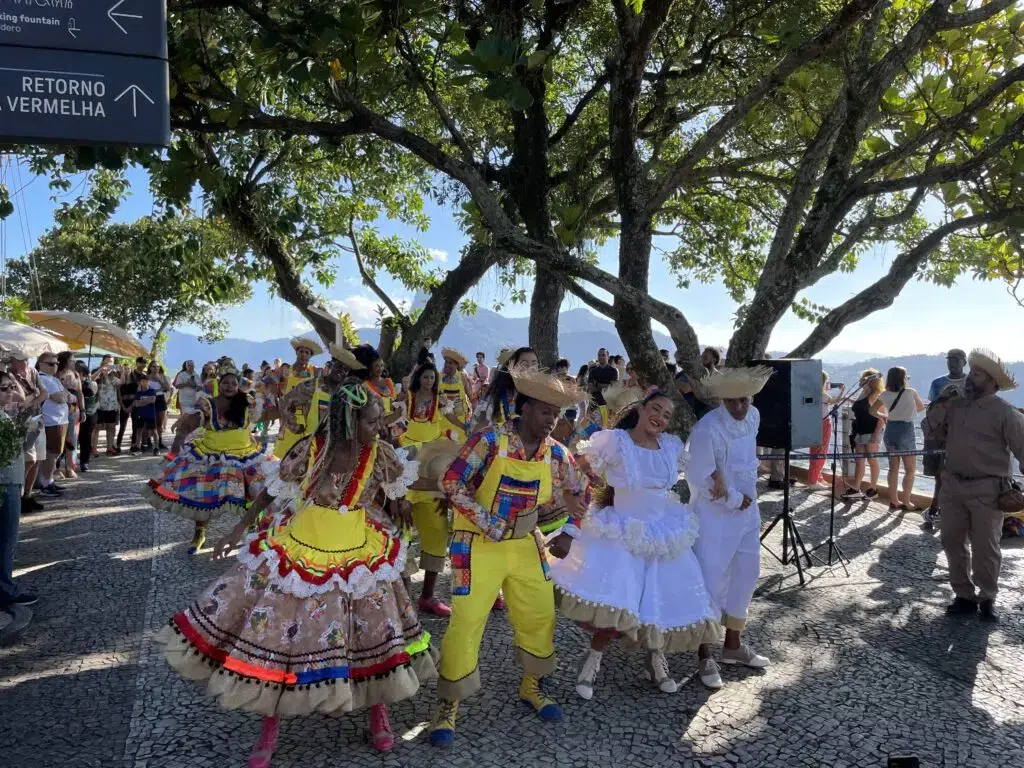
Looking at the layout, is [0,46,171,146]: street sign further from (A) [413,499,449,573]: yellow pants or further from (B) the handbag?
(B) the handbag

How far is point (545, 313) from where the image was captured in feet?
35.0

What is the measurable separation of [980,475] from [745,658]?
2.67 m

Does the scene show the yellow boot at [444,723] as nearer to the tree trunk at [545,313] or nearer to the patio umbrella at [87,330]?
the tree trunk at [545,313]

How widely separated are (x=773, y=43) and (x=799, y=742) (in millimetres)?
6980

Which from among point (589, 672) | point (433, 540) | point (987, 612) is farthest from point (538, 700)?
point (987, 612)

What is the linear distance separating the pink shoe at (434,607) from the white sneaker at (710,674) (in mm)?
1975

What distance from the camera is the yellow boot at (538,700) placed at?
162 inches

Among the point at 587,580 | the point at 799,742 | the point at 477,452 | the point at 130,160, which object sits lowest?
the point at 799,742

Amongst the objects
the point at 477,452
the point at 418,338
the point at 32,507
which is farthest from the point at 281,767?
the point at 418,338

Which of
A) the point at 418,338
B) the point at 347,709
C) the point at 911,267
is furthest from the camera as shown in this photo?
the point at 418,338

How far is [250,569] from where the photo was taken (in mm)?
3623

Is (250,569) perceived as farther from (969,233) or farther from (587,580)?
(969,233)

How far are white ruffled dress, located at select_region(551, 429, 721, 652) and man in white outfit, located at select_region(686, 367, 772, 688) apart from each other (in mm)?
249

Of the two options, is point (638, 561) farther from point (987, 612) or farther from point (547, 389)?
point (987, 612)
